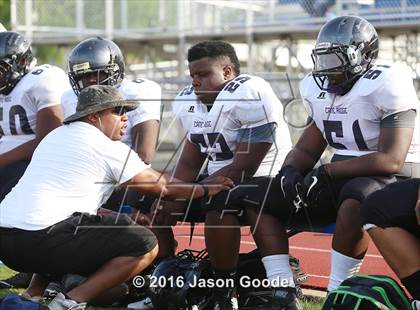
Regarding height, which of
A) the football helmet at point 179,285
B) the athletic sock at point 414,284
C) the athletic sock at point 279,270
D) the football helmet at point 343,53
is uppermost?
the football helmet at point 343,53

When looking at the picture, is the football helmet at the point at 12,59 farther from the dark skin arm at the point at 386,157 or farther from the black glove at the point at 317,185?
the dark skin arm at the point at 386,157

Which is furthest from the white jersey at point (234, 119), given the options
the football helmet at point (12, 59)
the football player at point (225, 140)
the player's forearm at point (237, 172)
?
the football helmet at point (12, 59)

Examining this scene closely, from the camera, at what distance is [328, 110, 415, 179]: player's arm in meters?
4.34

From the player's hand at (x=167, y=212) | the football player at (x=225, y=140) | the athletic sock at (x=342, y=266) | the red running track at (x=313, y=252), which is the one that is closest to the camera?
the athletic sock at (x=342, y=266)

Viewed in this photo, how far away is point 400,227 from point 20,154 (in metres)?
3.05

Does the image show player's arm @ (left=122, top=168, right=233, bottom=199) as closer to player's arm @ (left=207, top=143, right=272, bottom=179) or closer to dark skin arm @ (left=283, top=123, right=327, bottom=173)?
player's arm @ (left=207, top=143, right=272, bottom=179)

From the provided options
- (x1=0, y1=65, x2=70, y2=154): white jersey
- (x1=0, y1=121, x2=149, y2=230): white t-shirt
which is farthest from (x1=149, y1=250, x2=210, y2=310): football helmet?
(x1=0, y1=65, x2=70, y2=154): white jersey

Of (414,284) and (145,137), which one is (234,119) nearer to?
(145,137)

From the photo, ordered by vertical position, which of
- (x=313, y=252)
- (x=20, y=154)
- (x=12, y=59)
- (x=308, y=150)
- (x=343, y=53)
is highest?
(x=343, y=53)

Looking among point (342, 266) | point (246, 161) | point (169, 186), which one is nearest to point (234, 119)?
point (246, 161)

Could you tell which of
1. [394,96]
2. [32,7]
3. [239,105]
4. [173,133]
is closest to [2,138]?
[239,105]

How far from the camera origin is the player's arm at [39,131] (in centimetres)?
597

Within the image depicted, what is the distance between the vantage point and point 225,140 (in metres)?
5.02

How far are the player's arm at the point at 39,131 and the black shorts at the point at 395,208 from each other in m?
2.71
